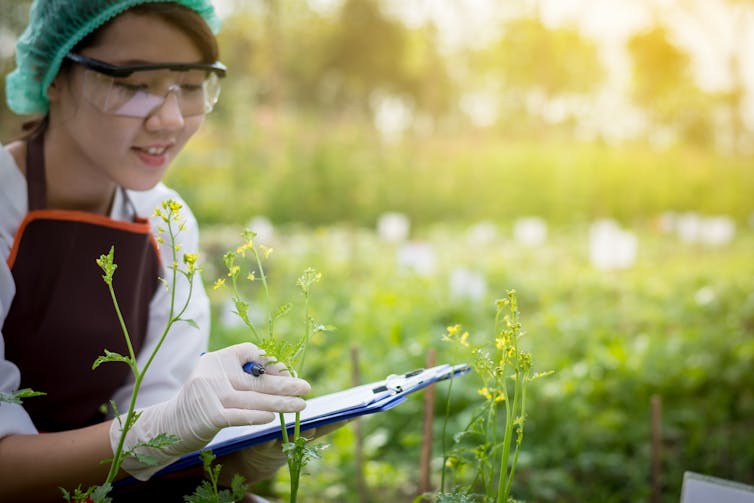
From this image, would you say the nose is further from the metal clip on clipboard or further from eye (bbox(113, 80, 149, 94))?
the metal clip on clipboard

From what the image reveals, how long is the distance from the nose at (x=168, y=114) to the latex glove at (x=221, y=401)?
54 cm

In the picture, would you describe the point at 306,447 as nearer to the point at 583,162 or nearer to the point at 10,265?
the point at 10,265

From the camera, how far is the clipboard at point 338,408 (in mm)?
900

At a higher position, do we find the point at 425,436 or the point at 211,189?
the point at 211,189

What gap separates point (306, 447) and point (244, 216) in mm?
7718

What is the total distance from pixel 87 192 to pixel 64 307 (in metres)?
0.27

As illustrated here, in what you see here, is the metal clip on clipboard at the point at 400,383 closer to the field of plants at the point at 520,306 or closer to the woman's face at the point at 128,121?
the field of plants at the point at 520,306

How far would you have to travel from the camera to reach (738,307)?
4.24m

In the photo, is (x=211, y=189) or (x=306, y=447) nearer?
(x=306, y=447)

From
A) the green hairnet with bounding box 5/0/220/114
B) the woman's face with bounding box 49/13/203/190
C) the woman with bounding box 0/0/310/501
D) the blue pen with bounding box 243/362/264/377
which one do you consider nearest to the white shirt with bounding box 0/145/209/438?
the woman with bounding box 0/0/310/501

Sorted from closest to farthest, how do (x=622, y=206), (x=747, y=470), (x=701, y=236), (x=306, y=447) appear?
(x=306, y=447) → (x=747, y=470) → (x=701, y=236) → (x=622, y=206)

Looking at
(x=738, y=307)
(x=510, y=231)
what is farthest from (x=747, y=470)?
(x=510, y=231)

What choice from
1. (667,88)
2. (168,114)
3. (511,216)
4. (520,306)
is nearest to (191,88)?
(168,114)

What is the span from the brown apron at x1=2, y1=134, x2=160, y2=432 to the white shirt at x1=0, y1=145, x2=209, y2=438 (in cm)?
3
